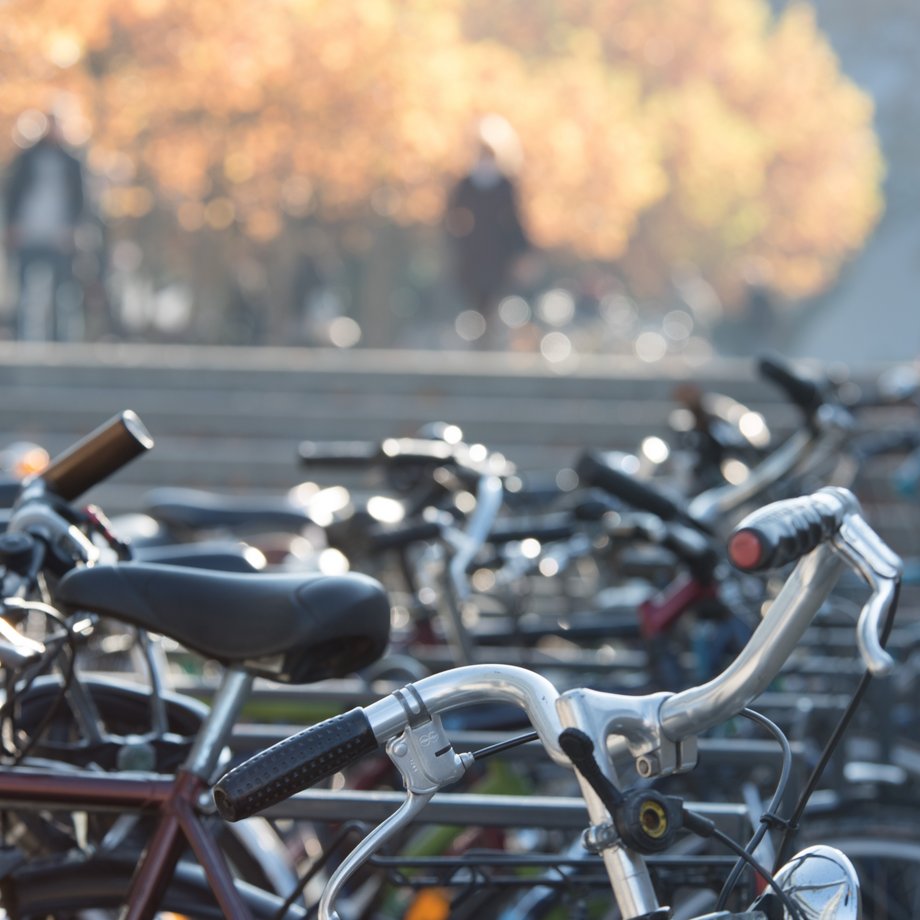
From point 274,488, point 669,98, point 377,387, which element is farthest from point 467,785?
point 669,98

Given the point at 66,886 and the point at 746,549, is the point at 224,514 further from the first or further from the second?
the point at 746,549

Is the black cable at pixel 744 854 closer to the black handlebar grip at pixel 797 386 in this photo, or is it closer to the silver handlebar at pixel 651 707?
the silver handlebar at pixel 651 707

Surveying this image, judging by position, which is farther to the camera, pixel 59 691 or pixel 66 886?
pixel 66 886

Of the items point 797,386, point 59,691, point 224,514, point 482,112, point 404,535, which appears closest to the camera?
point 59,691

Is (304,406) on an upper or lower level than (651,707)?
lower

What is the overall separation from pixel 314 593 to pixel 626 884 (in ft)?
2.47

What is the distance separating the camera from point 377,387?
37.0 ft

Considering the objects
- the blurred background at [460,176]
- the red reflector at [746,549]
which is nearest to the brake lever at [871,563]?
the red reflector at [746,549]

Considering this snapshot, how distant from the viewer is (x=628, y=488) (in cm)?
343

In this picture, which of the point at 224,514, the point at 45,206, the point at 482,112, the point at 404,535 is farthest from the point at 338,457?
the point at 482,112

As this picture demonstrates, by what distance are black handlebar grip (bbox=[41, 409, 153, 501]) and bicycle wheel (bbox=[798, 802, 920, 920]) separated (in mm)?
1291

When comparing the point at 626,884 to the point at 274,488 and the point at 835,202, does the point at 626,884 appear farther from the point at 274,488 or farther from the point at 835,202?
the point at 835,202

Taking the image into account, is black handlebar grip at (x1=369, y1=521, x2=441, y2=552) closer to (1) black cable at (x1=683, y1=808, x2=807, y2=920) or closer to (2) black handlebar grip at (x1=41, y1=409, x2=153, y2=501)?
(2) black handlebar grip at (x1=41, y1=409, x2=153, y2=501)

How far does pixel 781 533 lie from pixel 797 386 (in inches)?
118
